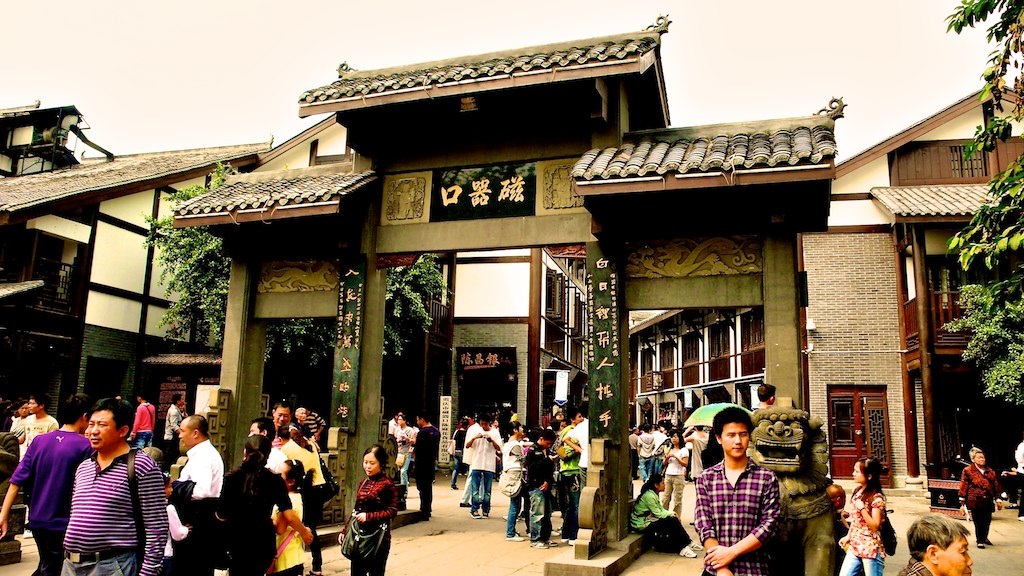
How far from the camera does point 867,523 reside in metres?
6.46

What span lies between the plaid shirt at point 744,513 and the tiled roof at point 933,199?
613 inches

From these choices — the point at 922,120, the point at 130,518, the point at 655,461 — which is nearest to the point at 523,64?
the point at 130,518

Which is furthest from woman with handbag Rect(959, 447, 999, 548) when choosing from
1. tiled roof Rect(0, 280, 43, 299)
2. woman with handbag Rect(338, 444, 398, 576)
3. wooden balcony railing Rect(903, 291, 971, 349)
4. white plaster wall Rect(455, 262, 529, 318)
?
tiled roof Rect(0, 280, 43, 299)

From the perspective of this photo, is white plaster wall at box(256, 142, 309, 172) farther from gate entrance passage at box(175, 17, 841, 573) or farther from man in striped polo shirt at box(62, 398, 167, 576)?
man in striped polo shirt at box(62, 398, 167, 576)

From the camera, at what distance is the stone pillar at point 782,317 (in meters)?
8.11

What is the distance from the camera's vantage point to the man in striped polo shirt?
408 centimetres

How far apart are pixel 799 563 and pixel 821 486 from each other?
1.93 feet

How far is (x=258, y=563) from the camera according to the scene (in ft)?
17.3

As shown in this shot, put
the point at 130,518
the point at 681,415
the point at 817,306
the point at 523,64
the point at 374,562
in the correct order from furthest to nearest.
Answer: the point at 681,415 < the point at 817,306 < the point at 523,64 < the point at 374,562 < the point at 130,518

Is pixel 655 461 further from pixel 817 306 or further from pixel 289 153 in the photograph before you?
pixel 289 153

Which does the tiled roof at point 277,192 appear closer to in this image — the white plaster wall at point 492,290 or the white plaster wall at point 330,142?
the white plaster wall at point 330,142

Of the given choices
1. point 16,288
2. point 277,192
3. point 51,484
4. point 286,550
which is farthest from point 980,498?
point 16,288

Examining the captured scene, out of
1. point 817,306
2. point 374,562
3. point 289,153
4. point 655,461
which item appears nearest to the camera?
point 374,562

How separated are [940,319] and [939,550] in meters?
16.6
